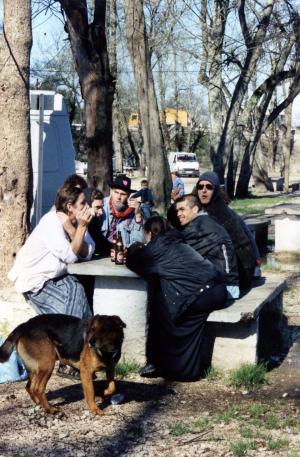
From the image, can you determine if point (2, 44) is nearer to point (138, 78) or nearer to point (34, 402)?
point (34, 402)

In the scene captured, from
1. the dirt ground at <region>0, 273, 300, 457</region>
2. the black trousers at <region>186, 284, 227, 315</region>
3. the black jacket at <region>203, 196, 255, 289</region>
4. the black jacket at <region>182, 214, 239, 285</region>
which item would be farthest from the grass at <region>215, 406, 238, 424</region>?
the black jacket at <region>203, 196, 255, 289</region>

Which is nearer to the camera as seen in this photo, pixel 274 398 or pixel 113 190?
pixel 274 398

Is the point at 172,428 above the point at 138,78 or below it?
below

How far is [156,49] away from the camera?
21781mm

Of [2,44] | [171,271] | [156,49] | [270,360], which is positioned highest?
[156,49]

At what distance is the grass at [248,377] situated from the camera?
6266mm

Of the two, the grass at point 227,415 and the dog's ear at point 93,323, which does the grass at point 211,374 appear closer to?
the grass at point 227,415

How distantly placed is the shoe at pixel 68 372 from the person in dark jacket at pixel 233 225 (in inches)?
71.3

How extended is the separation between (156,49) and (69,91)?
97.1 ft

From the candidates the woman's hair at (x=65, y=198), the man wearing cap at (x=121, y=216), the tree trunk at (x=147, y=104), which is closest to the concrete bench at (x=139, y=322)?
the woman's hair at (x=65, y=198)

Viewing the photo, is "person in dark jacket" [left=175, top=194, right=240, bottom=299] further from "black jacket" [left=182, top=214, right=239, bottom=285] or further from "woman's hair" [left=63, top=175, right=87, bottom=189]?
"woman's hair" [left=63, top=175, right=87, bottom=189]

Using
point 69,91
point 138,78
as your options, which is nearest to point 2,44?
point 138,78

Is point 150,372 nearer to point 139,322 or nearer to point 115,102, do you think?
point 139,322

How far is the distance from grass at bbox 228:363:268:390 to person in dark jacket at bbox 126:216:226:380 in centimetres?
29
